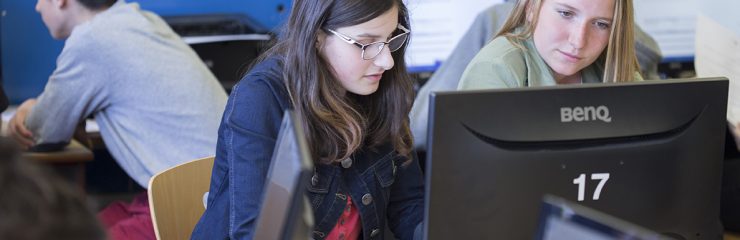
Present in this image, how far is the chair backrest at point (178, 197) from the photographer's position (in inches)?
74.7

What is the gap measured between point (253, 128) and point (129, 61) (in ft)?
4.37

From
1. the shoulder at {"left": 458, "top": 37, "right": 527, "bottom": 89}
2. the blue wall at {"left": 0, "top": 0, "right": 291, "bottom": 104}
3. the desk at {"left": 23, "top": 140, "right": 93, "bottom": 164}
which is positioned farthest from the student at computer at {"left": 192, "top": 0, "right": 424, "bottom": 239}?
the blue wall at {"left": 0, "top": 0, "right": 291, "bottom": 104}

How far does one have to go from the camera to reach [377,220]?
5.88ft

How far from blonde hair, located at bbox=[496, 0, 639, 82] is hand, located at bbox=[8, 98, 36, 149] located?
1573 millimetres

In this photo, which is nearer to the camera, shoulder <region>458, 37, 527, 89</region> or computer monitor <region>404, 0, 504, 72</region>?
shoulder <region>458, 37, 527, 89</region>

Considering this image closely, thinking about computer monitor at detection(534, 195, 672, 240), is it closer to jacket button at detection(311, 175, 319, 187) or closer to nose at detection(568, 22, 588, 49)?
jacket button at detection(311, 175, 319, 187)

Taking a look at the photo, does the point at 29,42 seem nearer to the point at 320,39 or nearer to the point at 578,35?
the point at 320,39

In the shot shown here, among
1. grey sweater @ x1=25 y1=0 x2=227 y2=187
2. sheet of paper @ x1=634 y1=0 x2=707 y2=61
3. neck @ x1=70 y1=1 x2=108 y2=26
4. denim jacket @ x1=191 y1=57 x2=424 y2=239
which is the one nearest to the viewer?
denim jacket @ x1=191 y1=57 x2=424 y2=239

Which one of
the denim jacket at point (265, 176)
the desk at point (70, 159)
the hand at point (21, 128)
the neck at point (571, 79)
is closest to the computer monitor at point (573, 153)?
the denim jacket at point (265, 176)

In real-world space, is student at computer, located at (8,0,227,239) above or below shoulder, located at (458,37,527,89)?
below

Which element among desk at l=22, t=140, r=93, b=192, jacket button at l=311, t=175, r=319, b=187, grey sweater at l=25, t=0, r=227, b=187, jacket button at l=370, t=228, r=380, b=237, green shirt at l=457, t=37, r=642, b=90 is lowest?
desk at l=22, t=140, r=93, b=192

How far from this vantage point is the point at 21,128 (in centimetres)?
289

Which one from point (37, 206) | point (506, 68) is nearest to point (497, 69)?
point (506, 68)

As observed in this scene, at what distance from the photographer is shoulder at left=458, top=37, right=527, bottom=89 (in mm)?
1798
